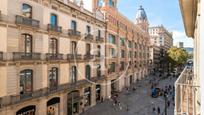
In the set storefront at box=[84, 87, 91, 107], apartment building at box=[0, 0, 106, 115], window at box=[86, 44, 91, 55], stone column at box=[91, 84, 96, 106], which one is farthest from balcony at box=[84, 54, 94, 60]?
storefront at box=[84, 87, 91, 107]

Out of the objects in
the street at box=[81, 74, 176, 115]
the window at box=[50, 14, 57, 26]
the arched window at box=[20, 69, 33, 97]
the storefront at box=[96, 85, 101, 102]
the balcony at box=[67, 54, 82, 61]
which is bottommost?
the street at box=[81, 74, 176, 115]

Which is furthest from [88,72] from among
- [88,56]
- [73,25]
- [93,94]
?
[73,25]

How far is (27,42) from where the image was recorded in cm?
2295

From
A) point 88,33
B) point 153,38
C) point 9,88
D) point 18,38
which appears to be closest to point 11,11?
point 18,38

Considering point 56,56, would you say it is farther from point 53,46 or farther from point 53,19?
point 53,19

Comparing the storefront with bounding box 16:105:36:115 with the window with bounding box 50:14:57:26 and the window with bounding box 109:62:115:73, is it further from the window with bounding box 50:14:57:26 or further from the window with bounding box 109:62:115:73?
the window with bounding box 109:62:115:73

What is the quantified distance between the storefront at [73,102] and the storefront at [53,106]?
8.11 feet

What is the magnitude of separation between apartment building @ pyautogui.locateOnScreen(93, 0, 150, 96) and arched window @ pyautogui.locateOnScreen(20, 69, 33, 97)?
20903 mm

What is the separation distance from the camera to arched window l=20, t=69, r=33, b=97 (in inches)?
869

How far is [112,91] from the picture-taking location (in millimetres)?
47156

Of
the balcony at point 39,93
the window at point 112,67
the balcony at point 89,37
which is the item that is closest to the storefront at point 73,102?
the balcony at point 39,93

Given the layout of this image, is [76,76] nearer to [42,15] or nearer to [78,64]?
[78,64]

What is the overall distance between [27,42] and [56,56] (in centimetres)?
509

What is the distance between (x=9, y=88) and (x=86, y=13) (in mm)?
18451
